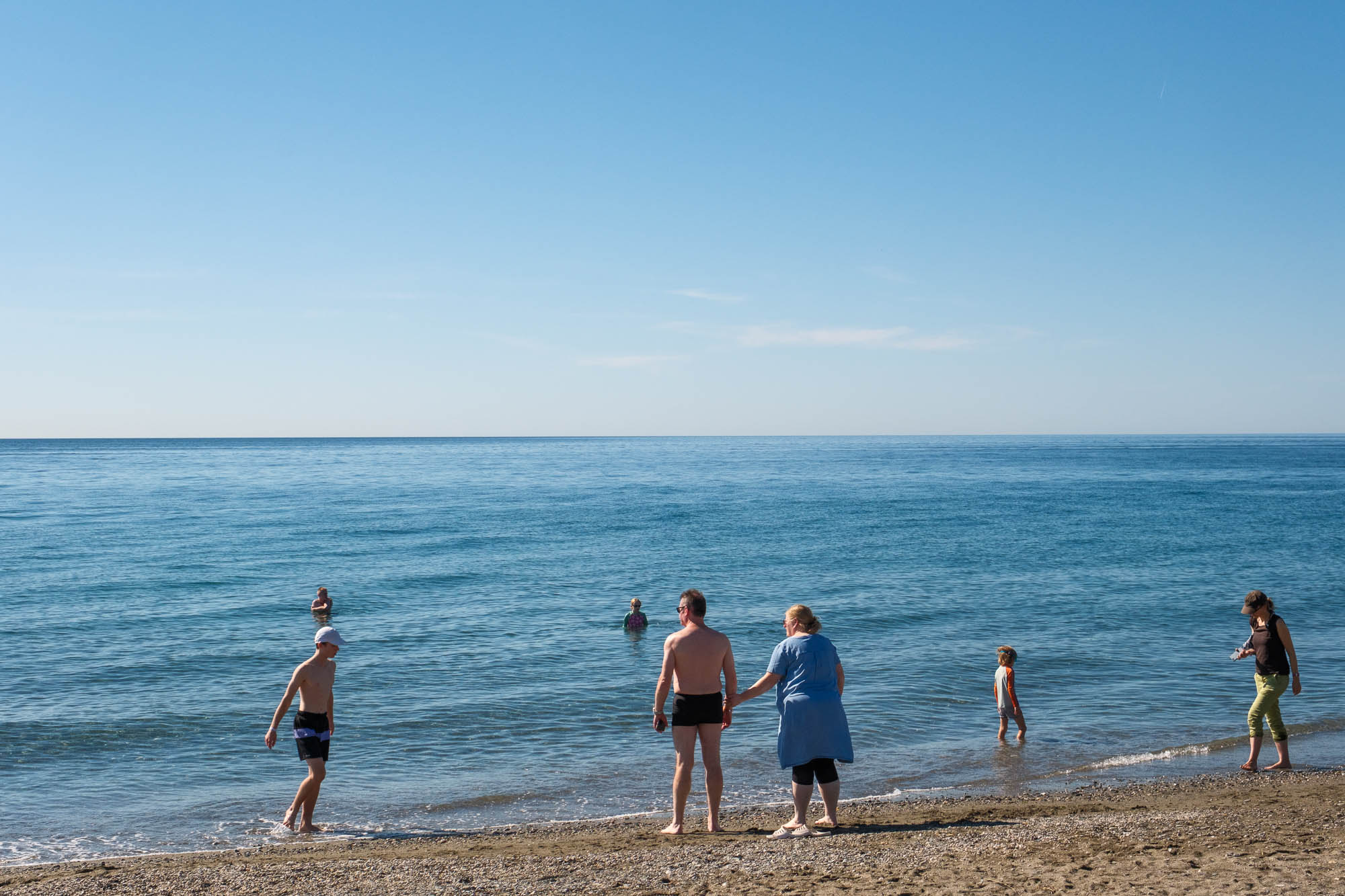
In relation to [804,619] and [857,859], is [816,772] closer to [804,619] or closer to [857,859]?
[857,859]

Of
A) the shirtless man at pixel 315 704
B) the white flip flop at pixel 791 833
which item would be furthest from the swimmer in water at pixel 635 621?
the white flip flop at pixel 791 833

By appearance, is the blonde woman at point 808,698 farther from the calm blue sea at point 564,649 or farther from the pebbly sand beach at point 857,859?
the calm blue sea at point 564,649

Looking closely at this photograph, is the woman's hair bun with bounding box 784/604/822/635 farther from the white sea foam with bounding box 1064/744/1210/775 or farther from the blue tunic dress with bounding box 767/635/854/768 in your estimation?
the white sea foam with bounding box 1064/744/1210/775

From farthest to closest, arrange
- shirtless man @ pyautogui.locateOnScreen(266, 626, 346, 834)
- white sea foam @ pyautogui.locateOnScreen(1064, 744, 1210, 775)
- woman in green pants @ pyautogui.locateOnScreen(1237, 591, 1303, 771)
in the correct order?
white sea foam @ pyautogui.locateOnScreen(1064, 744, 1210, 775) < woman in green pants @ pyautogui.locateOnScreen(1237, 591, 1303, 771) < shirtless man @ pyautogui.locateOnScreen(266, 626, 346, 834)

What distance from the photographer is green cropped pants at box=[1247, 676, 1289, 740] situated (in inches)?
348

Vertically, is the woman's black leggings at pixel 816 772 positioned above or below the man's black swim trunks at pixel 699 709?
below

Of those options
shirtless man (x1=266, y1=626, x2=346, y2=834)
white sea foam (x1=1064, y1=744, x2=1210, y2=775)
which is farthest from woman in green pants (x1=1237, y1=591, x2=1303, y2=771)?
shirtless man (x1=266, y1=626, x2=346, y2=834)

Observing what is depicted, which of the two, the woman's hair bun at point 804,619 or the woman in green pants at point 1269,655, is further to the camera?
the woman in green pants at point 1269,655

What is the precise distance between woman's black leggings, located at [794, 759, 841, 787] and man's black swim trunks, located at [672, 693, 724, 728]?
2.27 feet

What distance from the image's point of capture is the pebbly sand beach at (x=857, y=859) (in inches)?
221

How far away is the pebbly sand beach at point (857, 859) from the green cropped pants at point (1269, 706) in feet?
3.25

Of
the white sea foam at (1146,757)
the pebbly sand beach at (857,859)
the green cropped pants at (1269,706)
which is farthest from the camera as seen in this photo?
the white sea foam at (1146,757)

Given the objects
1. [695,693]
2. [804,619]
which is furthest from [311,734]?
[804,619]

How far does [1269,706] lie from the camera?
904 centimetres
